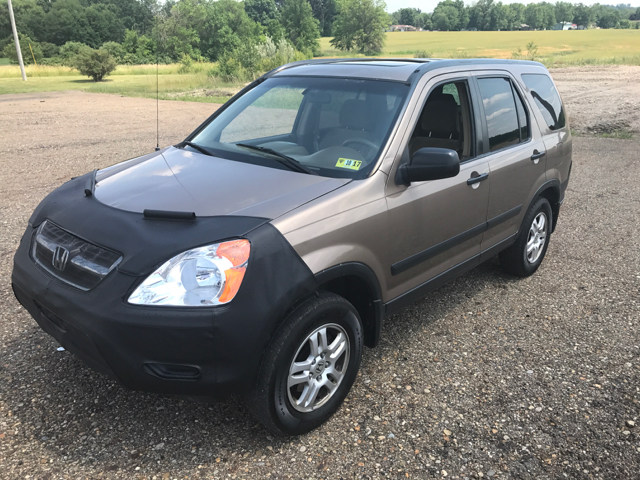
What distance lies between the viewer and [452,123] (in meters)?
3.85

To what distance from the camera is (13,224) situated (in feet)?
20.4

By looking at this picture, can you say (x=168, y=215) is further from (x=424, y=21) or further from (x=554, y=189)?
(x=424, y=21)

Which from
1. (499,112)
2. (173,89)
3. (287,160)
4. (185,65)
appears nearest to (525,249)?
(499,112)

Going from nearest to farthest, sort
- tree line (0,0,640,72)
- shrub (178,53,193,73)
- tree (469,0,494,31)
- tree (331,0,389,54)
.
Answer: shrub (178,53,193,73)
tree line (0,0,640,72)
tree (331,0,389,54)
tree (469,0,494,31)

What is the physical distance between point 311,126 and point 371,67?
606 mm

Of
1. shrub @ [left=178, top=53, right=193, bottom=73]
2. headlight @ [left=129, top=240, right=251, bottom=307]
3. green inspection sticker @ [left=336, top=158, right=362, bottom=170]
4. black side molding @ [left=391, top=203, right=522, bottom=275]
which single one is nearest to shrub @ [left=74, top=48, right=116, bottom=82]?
shrub @ [left=178, top=53, right=193, bottom=73]

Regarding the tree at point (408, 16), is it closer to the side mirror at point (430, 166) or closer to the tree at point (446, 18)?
the tree at point (446, 18)

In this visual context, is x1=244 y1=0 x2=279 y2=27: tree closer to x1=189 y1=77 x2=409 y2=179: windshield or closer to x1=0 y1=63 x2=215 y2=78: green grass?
x1=0 y1=63 x2=215 y2=78: green grass

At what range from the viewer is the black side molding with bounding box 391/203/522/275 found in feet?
10.6

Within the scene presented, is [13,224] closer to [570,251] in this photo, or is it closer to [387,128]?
[387,128]

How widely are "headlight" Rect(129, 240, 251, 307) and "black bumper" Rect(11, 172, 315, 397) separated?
0.03 m

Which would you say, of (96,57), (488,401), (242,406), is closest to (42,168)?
(242,406)

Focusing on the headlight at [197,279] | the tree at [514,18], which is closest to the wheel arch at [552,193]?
the headlight at [197,279]

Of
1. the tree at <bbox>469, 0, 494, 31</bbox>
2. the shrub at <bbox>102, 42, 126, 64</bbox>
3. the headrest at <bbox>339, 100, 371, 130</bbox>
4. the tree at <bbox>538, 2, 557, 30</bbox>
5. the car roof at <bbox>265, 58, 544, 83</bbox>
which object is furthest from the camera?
the tree at <bbox>538, 2, 557, 30</bbox>
